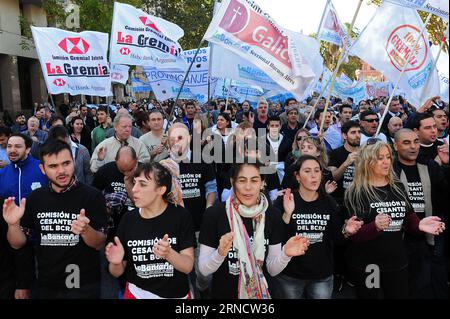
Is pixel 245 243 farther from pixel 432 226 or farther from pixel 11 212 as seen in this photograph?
pixel 11 212

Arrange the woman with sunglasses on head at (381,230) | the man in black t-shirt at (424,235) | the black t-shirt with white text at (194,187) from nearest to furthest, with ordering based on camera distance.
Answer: the woman with sunglasses on head at (381,230) → the man in black t-shirt at (424,235) → the black t-shirt with white text at (194,187)

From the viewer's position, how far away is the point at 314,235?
341cm

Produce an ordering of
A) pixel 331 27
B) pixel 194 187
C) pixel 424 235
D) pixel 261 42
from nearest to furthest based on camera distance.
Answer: pixel 424 235 → pixel 194 187 → pixel 261 42 → pixel 331 27

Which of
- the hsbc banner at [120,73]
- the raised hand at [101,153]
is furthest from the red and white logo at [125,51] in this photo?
the hsbc banner at [120,73]

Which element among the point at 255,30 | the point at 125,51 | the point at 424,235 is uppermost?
the point at 125,51

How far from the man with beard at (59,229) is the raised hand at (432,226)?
2.47 meters

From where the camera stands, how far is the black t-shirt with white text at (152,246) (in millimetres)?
2867

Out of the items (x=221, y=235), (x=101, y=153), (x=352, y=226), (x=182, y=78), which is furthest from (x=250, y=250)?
(x=182, y=78)

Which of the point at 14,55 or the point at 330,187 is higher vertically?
the point at 14,55

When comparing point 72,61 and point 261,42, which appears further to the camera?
point 72,61

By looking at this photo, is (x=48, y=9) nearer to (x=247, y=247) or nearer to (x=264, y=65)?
Answer: (x=264, y=65)

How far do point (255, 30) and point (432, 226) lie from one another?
3.66 meters

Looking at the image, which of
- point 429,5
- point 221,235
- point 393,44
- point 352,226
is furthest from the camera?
point 393,44

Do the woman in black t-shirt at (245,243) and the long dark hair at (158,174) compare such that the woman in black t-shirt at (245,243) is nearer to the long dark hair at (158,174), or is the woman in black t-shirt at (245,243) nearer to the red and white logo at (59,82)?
the long dark hair at (158,174)
